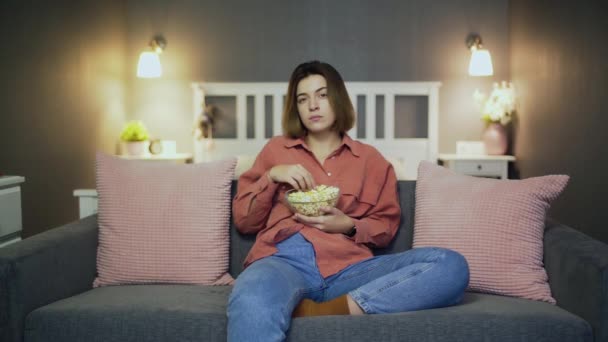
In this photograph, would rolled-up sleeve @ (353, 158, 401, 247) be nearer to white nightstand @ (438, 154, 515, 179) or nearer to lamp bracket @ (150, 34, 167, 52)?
white nightstand @ (438, 154, 515, 179)

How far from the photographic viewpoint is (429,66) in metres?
4.62

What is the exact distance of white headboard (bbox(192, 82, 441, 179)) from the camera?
4.50 metres

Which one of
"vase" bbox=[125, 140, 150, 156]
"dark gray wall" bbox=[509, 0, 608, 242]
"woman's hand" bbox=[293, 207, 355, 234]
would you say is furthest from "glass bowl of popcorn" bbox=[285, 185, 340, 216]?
"vase" bbox=[125, 140, 150, 156]

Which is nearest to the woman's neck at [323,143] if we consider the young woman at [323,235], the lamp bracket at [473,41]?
the young woman at [323,235]

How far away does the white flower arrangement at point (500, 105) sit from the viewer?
14.2ft

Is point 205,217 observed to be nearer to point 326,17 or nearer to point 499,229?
point 499,229

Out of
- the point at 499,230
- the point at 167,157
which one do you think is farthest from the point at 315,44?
the point at 499,230

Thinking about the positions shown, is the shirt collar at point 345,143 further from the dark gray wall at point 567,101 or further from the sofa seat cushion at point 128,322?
the dark gray wall at point 567,101

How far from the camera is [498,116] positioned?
4348 mm

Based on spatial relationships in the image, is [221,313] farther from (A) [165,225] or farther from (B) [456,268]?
(B) [456,268]

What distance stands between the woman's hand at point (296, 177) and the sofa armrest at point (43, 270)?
60cm

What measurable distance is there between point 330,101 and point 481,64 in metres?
2.74

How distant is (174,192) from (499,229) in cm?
93

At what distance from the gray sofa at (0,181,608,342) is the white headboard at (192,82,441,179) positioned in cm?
275
